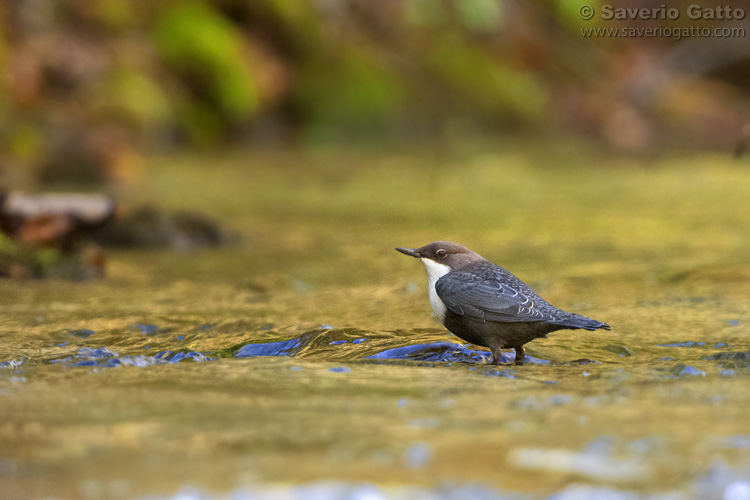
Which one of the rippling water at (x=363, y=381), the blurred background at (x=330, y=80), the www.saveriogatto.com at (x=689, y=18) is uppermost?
the www.saveriogatto.com at (x=689, y=18)

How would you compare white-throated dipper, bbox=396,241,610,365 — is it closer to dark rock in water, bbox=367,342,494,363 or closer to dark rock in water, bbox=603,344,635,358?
dark rock in water, bbox=367,342,494,363

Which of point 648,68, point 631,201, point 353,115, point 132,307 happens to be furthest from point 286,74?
point 132,307

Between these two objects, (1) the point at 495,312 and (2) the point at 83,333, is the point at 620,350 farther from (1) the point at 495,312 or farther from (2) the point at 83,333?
(2) the point at 83,333

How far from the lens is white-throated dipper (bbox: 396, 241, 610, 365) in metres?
3.69

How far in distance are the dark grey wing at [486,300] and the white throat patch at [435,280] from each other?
44 mm

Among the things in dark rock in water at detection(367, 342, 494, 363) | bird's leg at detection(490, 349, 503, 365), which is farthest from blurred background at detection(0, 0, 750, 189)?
bird's leg at detection(490, 349, 503, 365)

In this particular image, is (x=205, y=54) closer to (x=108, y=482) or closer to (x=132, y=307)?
(x=132, y=307)

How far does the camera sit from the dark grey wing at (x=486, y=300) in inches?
146

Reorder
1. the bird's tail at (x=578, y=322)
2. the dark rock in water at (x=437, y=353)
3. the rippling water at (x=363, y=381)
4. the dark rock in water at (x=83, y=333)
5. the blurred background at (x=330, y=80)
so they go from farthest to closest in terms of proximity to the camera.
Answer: the blurred background at (x=330, y=80)
the dark rock in water at (x=83, y=333)
the dark rock in water at (x=437, y=353)
the bird's tail at (x=578, y=322)
the rippling water at (x=363, y=381)

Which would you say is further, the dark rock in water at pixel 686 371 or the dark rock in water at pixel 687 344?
the dark rock in water at pixel 687 344

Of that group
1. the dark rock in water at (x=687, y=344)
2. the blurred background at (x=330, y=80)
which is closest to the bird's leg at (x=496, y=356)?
the dark rock in water at (x=687, y=344)

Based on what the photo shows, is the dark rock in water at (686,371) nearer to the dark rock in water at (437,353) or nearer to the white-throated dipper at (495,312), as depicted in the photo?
the white-throated dipper at (495,312)

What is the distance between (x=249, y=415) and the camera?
2.87 m

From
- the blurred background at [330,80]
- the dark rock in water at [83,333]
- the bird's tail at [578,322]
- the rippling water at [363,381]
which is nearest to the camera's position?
the rippling water at [363,381]
